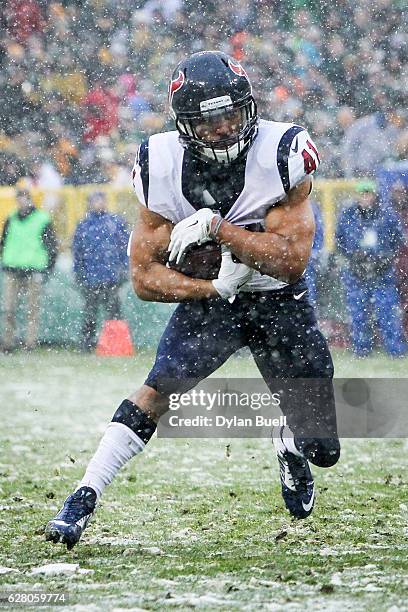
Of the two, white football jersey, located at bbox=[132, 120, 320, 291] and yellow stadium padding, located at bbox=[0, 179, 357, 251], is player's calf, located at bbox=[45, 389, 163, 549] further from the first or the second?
yellow stadium padding, located at bbox=[0, 179, 357, 251]

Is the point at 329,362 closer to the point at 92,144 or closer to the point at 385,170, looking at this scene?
the point at 385,170

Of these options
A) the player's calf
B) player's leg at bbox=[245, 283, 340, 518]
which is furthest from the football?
the player's calf

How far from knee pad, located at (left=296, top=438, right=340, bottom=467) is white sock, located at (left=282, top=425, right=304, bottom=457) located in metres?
0.21

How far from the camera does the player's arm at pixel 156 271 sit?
3.43m

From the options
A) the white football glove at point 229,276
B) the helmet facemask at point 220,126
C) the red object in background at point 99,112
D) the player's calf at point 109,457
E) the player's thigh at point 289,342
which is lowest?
the red object in background at point 99,112

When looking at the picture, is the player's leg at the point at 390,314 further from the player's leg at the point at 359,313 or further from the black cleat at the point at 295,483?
the black cleat at the point at 295,483

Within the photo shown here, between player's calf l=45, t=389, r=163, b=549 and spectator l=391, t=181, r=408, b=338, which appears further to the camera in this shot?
spectator l=391, t=181, r=408, b=338

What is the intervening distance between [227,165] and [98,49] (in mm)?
6750

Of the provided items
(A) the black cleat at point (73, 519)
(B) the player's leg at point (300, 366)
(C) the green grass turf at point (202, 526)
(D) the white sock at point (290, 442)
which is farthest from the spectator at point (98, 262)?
(A) the black cleat at point (73, 519)

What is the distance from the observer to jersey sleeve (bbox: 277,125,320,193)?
11.1ft

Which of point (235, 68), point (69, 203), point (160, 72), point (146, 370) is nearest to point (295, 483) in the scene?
point (235, 68)

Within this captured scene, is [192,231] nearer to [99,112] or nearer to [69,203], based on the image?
[69,203]

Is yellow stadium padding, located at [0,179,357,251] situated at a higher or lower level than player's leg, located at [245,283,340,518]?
lower

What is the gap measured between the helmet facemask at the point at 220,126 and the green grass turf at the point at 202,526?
112 centimetres
